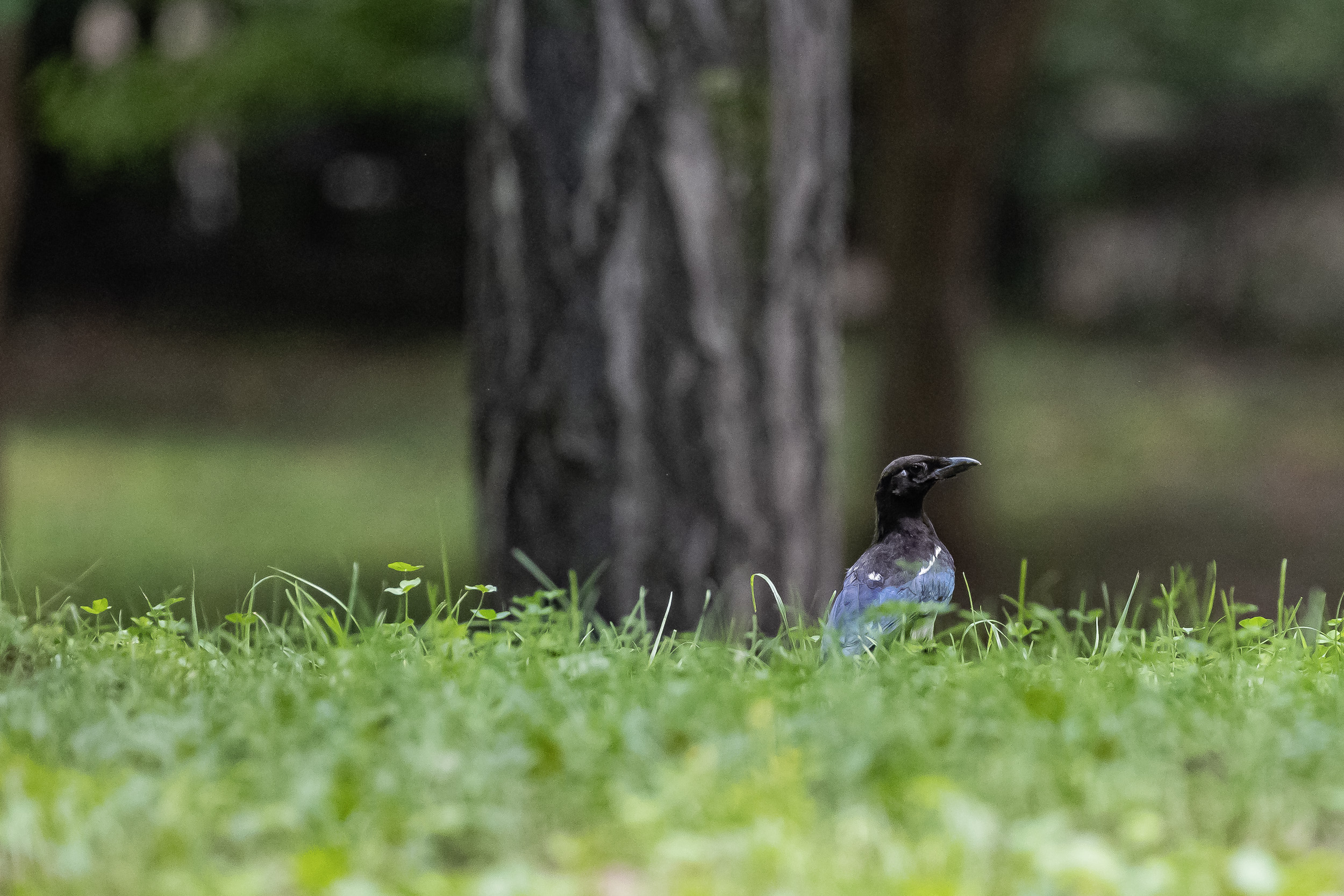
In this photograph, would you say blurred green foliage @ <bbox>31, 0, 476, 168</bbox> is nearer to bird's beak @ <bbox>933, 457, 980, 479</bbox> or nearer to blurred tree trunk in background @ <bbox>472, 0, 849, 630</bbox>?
blurred tree trunk in background @ <bbox>472, 0, 849, 630</bbox>

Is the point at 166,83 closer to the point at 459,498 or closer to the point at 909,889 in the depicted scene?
the point at 459,498

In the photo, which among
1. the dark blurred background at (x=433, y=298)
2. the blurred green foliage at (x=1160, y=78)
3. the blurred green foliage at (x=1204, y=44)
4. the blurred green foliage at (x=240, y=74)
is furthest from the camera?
the blurred green foliage at (x=1160, y=78)

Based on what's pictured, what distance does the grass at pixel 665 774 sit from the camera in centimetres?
224

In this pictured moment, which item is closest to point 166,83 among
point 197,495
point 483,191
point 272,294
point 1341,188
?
point 197,495

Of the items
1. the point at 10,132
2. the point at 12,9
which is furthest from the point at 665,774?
the point at 10,132

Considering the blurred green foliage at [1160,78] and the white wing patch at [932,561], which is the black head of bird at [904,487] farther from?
the blurred green foliage at [1160,78]

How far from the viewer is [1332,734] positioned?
8.93ft

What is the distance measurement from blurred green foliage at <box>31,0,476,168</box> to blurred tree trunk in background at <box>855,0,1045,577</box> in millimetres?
3370

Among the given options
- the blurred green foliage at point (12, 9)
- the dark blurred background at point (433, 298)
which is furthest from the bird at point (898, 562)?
the dark blurred background at point (433, 298)

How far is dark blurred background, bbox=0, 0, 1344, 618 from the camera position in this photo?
1186 centimetres

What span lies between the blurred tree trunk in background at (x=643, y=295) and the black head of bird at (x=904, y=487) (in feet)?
4.41

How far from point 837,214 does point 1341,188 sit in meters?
18.8

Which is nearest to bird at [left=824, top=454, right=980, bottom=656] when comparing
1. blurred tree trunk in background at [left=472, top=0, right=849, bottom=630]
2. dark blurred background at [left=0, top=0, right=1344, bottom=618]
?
blurred tree trunk in background at [left=472, top=0, right=849, bottom=630]

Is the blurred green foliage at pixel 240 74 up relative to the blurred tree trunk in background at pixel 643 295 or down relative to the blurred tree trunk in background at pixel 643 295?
up
